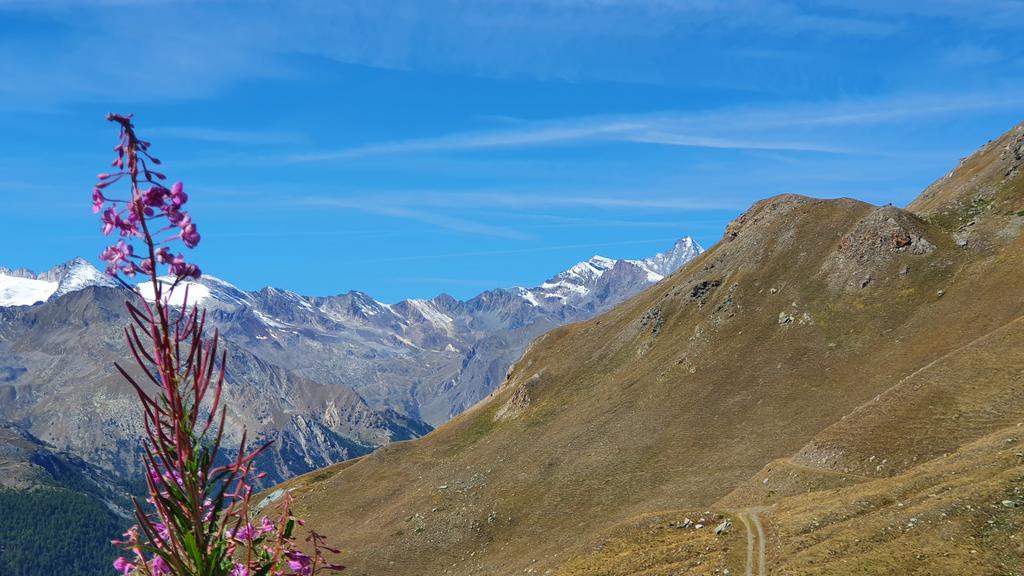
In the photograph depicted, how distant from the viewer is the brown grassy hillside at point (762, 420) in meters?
68.0

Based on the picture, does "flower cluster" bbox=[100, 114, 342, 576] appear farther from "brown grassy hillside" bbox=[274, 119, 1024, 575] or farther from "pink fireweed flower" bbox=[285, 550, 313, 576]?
"brown grassy hillside" bbox=[274, 119, 1024, 575]

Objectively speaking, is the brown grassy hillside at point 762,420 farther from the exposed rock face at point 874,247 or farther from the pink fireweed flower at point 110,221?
the pink fireweed flower at point 110,221

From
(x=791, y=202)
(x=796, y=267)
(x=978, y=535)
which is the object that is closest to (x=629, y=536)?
(x=978, y=535)

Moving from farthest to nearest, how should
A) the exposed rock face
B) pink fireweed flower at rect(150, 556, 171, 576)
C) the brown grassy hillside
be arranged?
the exposed rock face → the brown grassy hillside → pink fireweed flower at rect(150, 556, 171, 576)

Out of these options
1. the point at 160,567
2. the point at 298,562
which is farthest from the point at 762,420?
the point at 160,567

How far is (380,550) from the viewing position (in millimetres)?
114938

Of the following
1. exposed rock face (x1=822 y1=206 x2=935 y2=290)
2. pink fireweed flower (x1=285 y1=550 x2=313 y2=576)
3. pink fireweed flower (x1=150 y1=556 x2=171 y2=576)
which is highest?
exposed rock face (x1=822 y1=206 x2=935 y2=290)

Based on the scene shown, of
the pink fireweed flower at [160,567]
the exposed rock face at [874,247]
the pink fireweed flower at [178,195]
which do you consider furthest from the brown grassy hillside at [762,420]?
the pink fireweed flower at [178,195]

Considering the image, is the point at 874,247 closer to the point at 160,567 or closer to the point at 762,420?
the point at 762,420

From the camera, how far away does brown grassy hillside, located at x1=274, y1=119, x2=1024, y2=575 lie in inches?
2677

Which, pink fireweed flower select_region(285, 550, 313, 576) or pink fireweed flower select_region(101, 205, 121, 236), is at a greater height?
pink fireweed flower select_region(101, 205, 121, 236)

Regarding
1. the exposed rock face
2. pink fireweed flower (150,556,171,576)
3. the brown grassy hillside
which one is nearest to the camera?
pink fireweed flower (150,556,171,576)

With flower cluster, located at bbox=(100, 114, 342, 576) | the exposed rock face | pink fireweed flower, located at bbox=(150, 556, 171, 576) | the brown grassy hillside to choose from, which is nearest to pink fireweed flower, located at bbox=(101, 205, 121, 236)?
flower cluster, located at bbox=(100, 114, 342, 576)

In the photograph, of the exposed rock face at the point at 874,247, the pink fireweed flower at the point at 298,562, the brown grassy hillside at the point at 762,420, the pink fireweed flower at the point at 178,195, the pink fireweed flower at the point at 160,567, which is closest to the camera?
the pink fireweed flower at the point at 178,195
